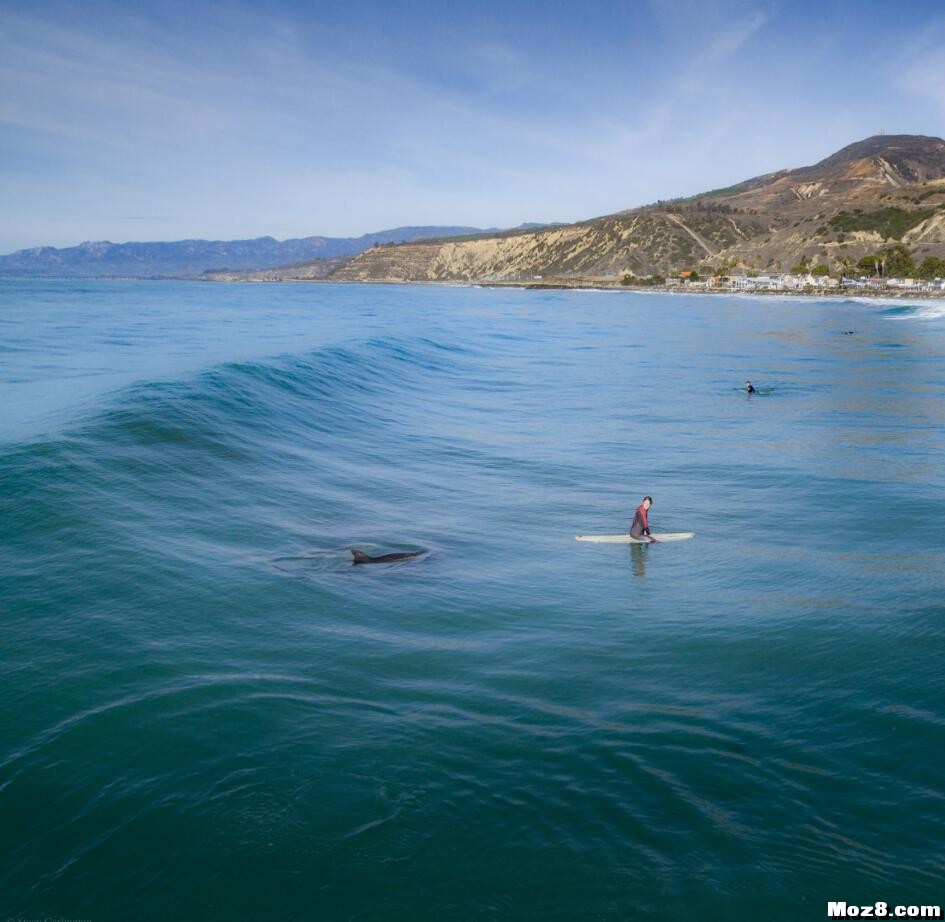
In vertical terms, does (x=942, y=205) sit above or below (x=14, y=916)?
above

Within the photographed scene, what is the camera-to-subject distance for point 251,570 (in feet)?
47.0

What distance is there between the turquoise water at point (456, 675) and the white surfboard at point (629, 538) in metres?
0.51

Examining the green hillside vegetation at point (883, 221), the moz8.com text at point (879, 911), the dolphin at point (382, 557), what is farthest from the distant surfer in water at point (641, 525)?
the green hillside vegetation at point (883, 221)

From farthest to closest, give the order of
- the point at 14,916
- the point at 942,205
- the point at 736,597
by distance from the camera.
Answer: the point at 942,205 < the point at 736,597 < the point at 14,916

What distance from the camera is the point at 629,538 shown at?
16.7m

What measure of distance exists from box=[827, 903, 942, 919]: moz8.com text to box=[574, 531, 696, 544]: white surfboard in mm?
9717

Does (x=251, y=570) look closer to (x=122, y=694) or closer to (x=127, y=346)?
(x=122, y=694)

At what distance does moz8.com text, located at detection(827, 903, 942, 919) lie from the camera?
693 cm

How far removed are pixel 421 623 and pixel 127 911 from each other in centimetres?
622

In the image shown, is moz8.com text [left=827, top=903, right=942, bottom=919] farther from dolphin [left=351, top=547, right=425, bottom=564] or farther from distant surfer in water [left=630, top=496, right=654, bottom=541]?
distant surfer in water [left=630, top=496, right=654, bottom=541]

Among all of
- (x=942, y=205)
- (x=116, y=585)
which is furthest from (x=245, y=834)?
(x=942, y=205)

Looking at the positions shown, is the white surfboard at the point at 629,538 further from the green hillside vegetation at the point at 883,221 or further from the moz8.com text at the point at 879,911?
Answer: the green hillside vegetation at the point at 883,221

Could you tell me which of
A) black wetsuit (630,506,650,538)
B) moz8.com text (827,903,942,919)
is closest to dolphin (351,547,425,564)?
black wetsuit (630,506,650,538)

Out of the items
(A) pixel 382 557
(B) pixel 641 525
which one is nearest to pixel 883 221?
(B) pixel 641 525
